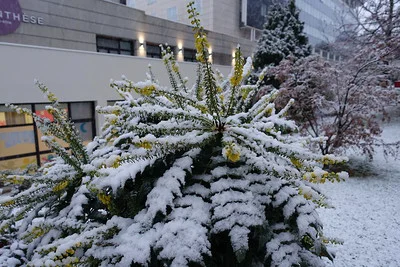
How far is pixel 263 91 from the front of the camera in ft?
26.1

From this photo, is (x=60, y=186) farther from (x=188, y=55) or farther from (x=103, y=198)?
(x=188, y=55)

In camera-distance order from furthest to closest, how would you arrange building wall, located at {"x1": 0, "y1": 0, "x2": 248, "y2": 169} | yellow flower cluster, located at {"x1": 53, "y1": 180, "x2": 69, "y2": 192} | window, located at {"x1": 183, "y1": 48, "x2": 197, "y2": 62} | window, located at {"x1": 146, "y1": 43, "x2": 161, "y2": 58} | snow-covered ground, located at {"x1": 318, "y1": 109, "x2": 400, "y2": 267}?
1. window, located at {"x1": 183, "y1": 48, "x2": 197, "y2": 62}
2. window, located at {"x1": 146, "y1": 43, "x2": 161, "y2": 58}
3. building wall, located at {"x1": 0, "y1": 0, "x2": 248, "y2": 169}
4. snow-covered ground, located at {"x1": 318, "y1": 109, "x2": 400, "y2": 267}
5. yellow flower cluster, located at {"x1": 53, "y1": 180, "x2": 69, "y2": 192}

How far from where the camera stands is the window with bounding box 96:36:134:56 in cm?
1162

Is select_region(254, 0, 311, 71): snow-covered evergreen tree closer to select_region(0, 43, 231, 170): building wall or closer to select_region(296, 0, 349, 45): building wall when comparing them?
select_region(0, 43, 231, 170): building wall

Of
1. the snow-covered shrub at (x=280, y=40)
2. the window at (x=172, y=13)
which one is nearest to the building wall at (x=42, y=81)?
the snow-covered shrub at (x=280, y=40)

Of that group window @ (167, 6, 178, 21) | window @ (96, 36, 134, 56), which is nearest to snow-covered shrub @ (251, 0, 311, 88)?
window @ (96, 36, 134, 56)

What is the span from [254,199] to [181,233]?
327 mm

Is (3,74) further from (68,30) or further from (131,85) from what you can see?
(131,85)

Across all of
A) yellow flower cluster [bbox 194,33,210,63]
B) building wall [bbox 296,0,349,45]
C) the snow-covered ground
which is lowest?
the snow-covered ground

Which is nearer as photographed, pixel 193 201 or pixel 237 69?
pixel 193 201

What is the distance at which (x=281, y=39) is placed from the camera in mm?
11828

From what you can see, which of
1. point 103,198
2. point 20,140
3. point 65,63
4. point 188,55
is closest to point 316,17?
point 188,55

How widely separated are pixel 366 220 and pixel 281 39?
9772 mm

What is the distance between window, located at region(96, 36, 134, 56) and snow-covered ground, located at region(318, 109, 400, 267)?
34.9 feet
